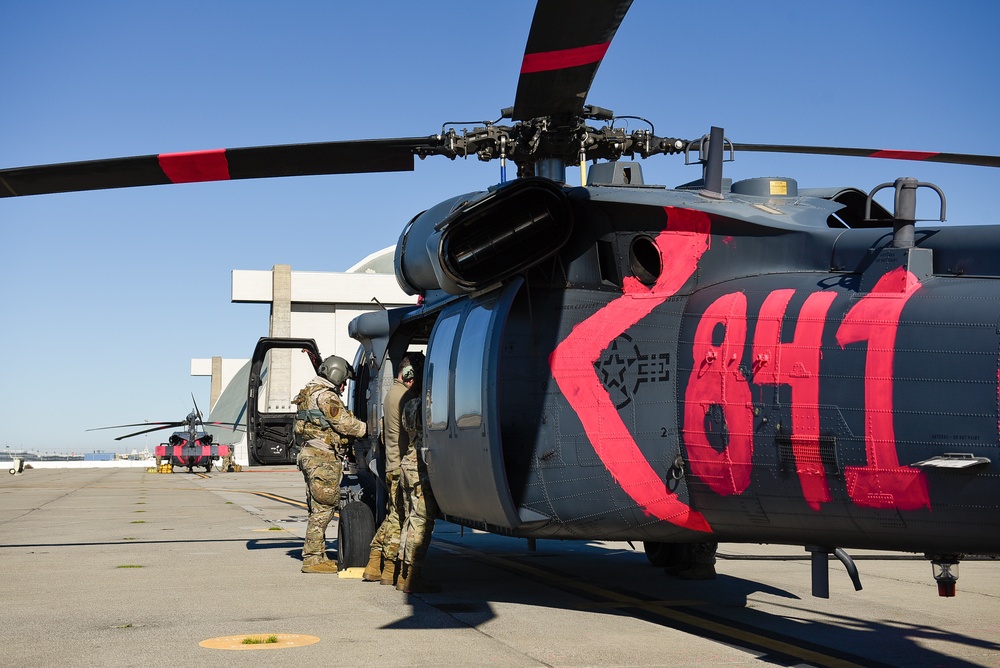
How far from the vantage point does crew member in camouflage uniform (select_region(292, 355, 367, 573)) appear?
37.1 ft

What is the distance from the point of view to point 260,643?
7043 millimetres

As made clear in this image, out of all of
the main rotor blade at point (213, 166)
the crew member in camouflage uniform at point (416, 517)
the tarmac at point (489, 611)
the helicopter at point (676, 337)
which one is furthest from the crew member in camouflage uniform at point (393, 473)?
the main rotor blade at point (213, 166)

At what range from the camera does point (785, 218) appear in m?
7.20

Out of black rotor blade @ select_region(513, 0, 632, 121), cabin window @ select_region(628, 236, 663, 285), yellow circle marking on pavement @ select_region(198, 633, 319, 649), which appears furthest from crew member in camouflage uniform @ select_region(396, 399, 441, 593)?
black rotor blade @ select_region(513, 0, 632, 121)

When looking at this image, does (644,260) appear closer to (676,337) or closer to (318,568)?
(676,337)

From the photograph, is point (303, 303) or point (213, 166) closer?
point (213, 166)

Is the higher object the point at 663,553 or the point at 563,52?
the point at 563,52

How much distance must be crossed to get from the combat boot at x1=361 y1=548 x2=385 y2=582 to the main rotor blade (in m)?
4.13

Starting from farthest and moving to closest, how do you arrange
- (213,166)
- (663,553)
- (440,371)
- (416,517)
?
1. (663,553)
2. (416,517)
3. (440,371)
4. (213,166)

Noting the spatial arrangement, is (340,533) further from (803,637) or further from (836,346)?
(836,346)

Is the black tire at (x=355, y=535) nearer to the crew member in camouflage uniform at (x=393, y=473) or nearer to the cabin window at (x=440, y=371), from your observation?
the crew member in camouflage uniform at (x=393, y=473)

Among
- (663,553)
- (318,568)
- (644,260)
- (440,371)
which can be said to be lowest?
(318,568)

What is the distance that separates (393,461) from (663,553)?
3.39 metres

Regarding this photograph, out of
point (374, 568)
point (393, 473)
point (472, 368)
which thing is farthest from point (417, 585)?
point (472, 368)
